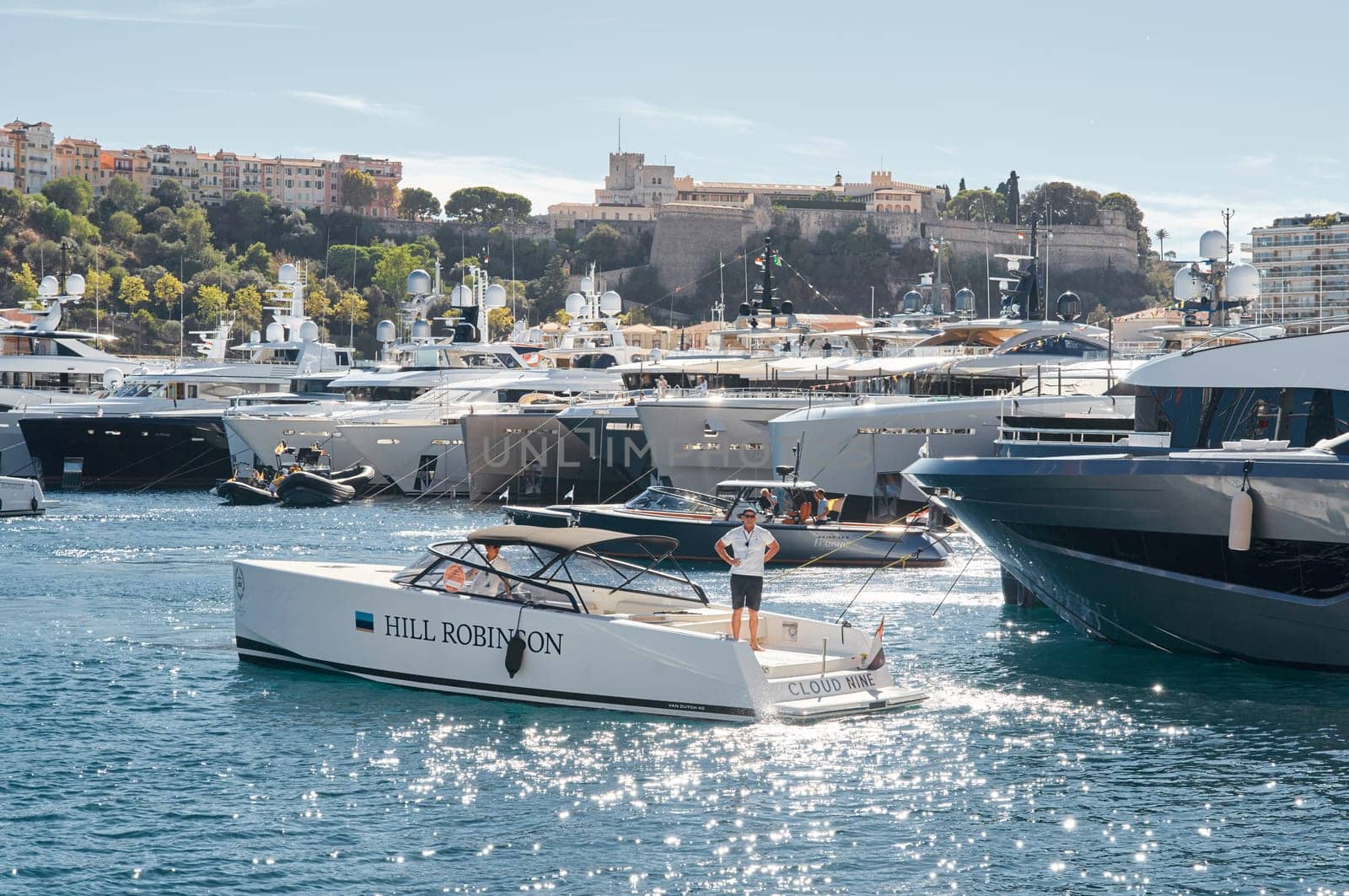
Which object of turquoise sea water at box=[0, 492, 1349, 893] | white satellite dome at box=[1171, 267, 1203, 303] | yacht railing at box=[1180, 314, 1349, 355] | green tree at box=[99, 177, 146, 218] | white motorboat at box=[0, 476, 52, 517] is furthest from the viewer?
green tree at box=[99, 177, 146, 218]

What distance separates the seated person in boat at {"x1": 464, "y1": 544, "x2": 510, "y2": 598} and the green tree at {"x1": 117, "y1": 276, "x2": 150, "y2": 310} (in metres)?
129

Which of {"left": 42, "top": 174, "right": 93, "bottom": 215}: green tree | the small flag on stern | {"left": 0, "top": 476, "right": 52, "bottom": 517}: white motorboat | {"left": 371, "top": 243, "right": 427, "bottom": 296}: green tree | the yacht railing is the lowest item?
{"left": 0, "top": 476, "right": 52, "bottom": 517}: white motorboat

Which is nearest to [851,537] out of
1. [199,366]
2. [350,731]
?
[350,731]

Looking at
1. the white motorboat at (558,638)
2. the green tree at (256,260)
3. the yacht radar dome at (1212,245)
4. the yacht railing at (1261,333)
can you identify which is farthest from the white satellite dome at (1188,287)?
the green tree at (256,260)

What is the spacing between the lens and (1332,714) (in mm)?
17328

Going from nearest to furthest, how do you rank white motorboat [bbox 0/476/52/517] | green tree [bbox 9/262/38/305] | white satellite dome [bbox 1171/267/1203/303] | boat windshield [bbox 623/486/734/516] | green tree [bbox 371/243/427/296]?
boat windshield [bbox 623/486/734/516]
white satellite dome [bbox 1171/267/1203/303]
white motorboat [bbox 0/476/52/517]
green tree [bbox 9/262/38/305]
green tree [bbox 371/243/427/296]

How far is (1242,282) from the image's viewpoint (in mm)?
38875

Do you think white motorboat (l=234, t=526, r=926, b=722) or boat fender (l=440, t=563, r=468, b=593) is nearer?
white motorboat (l=234, t=526, r=926, b=722)

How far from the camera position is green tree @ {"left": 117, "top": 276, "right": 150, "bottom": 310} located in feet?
453

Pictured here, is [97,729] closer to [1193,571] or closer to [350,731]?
[350,731]

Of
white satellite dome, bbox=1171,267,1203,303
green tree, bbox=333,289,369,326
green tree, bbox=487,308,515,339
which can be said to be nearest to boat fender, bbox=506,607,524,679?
white satellite dome, bbox=1171,267,1203,303

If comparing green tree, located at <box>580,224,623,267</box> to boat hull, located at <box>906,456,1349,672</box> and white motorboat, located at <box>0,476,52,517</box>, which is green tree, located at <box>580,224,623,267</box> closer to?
white motorboat, located at <box>0,476,52,517</box>

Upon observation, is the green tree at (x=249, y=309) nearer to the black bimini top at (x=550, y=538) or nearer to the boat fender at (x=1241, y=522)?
the black bimini top at (x=550, y=538)

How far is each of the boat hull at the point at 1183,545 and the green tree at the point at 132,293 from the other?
5024 inches
